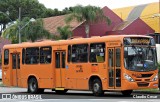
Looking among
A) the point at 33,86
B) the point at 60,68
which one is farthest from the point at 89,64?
the point at 33,86

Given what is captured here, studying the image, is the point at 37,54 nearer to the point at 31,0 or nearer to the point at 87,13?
the point at 87,13

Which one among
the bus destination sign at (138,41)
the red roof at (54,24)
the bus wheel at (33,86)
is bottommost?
the bus wheel at (33,86)

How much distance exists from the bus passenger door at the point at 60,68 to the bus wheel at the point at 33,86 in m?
1.95

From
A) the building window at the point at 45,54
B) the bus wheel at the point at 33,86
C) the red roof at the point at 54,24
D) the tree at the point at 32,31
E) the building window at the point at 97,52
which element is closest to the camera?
the building window at the point at 97,52

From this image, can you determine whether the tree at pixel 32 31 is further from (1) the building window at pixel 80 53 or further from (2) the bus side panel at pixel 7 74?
(1) the building window at pixel 80 53

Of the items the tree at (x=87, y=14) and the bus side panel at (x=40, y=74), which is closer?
the bus side panel at (x=40, y=74)

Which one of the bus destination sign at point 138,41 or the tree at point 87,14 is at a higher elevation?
the tree at point 87,14

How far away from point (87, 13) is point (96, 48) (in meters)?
31.2

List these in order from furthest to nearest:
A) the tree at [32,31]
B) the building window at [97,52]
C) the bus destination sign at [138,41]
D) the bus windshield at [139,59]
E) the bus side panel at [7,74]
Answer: the tree at [32,31] < the bus side panel at [7,74] < the building window at [97,52] < the bus destination sign at [138,41] < the bus windshield at [139,59]

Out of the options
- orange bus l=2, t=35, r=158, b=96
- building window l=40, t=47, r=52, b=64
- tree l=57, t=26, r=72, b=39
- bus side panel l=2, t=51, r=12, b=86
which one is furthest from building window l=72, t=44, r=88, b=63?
tree l=57, t=26, r=72, b=39

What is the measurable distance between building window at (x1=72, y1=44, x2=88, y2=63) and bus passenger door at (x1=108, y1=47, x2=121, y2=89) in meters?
1.76

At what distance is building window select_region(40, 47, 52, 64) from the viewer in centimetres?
2578

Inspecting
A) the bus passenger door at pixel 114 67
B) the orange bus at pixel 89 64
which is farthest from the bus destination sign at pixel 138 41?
the bus passenger door at pixel 114 67

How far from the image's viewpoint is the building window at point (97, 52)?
22423 millimetres
